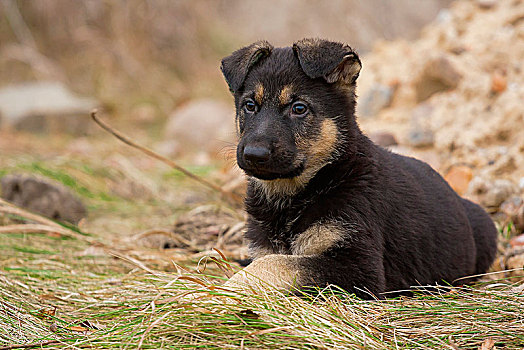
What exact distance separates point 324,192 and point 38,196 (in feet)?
12.8

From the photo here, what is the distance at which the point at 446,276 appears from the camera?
4.46 m

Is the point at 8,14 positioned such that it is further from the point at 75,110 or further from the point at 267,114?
the point at 267,114

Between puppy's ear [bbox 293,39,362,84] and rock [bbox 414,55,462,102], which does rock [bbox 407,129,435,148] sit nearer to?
rock [bbox 414,55,462,102]

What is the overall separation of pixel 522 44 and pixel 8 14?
1173cm

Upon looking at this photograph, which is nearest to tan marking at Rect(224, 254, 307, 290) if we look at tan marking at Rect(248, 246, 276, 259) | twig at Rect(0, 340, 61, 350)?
tan marking at Rect(248, 246, 276, 259)

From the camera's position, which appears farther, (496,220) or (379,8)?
(379,8)

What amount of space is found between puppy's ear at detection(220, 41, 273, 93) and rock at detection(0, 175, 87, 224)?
3209mm

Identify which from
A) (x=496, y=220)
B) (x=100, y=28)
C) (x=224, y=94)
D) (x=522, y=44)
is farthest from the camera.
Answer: (x=224, y=94)

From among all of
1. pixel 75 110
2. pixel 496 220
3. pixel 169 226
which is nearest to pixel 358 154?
pixel 496 220

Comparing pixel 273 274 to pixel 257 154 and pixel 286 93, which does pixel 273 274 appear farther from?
pixel 286 93

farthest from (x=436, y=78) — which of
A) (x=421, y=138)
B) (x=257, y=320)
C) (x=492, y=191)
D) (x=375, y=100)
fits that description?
(x=257, y=320)

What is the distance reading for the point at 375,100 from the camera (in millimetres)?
9547

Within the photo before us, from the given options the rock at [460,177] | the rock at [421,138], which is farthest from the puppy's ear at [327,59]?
the rock at [421,138]

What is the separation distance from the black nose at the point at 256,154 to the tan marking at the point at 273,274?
65 cm
